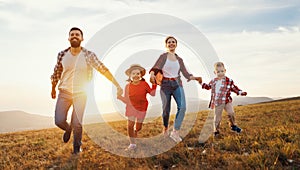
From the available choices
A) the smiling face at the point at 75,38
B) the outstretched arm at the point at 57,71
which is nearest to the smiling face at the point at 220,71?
the smiling face at the point at 75,38

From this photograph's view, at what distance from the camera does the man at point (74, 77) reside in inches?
312

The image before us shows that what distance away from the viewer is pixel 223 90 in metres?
9.80

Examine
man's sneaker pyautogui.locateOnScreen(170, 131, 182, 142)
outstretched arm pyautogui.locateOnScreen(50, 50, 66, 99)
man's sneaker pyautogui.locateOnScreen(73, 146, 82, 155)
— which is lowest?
man's sneaker pyautogui.locateOnScreen(73, 146, 82, 155)

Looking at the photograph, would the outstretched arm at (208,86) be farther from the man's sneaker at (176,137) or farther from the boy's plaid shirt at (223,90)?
the man's sneaker at (176,137)

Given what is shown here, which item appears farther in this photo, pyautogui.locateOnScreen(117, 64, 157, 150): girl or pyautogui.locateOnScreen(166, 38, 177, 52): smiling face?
pyautogui.locateOnScreen(166, 38, 177, 52): smiling face

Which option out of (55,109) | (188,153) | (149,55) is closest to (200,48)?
(149,55)

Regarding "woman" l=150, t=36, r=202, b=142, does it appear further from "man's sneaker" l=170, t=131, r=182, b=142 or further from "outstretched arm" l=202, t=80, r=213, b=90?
"outstretched arm" l=202, t=80, r=213, b=90

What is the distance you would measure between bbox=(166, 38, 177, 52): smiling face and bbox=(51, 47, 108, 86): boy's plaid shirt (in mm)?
2195

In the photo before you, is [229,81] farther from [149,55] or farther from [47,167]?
[47,167]

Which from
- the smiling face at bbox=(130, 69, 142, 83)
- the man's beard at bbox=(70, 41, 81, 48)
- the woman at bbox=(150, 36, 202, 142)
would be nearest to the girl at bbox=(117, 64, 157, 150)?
the smiling face at bbox=(130, 69, 142, 83)

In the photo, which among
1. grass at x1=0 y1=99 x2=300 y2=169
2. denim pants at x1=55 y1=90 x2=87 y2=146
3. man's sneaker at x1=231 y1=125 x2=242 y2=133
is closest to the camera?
grass at x1=0 y1=99 x2=300 y2=169

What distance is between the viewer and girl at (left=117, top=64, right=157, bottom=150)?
28.3 ft

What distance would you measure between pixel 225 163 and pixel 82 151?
4331mm

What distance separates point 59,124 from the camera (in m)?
8.19
